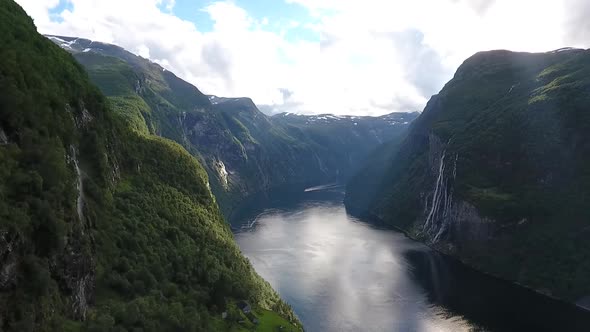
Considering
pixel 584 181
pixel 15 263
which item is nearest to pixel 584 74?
pixel 584 181

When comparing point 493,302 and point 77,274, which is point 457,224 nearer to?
point 493,302

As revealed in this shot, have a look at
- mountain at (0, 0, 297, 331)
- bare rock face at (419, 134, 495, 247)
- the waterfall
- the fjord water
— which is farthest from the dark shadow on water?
the waterfall

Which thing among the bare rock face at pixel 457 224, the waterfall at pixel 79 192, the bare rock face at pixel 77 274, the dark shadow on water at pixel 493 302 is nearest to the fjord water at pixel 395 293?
the dark shadow on water at pixel 493 302

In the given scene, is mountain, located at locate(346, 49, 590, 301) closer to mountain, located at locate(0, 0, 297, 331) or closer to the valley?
the valley

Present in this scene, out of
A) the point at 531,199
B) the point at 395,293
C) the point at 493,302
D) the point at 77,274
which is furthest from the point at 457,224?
the point at 77,274

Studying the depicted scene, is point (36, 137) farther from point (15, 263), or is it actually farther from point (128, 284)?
point (128, 284)
